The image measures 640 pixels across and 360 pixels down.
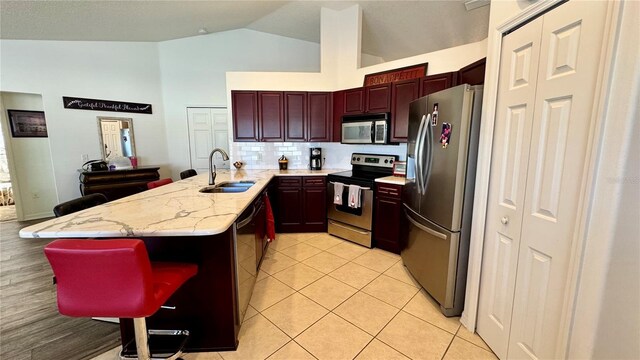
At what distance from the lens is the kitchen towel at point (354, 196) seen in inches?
130

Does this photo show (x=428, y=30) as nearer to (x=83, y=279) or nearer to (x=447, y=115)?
(x=447, y=115)

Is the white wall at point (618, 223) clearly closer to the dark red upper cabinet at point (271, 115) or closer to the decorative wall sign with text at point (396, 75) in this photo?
the decorative wall sign with text at point (396, 75)

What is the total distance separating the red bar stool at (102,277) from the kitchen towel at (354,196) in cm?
244

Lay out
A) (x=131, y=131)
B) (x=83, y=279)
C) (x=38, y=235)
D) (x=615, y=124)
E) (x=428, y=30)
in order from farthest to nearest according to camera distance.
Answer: (x=131, y=131)
(x=428, y=30)
(x=38, y=235)
(x=83, y=279)
(x=615, y=124)

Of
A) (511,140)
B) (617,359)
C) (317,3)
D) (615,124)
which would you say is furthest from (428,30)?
(617,359)

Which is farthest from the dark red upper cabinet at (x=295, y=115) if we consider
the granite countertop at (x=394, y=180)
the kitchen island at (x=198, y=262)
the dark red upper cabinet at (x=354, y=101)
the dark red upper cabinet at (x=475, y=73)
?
the kitchen island at (x=198, y=262)

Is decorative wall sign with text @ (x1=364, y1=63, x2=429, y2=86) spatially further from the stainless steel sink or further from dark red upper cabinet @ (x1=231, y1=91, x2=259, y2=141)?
the stainless steel sink

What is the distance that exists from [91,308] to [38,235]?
1.61 feet

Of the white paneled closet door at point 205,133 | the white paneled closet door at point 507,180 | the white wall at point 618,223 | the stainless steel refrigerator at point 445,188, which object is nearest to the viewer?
the white wall at point 618,223

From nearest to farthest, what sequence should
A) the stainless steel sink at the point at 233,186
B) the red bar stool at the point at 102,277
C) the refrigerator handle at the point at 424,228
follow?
the red bar stool at the point at 102,277, the refrigerator handle at the point at 424,228, the stainless steel sink at the point at 233,186

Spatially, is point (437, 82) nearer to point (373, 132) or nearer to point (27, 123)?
point (373, 132)

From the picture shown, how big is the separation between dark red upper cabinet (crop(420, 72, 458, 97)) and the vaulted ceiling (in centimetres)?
137

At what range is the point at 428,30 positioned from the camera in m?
4.48

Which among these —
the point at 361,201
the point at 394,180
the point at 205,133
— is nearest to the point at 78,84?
the point at 205,133
